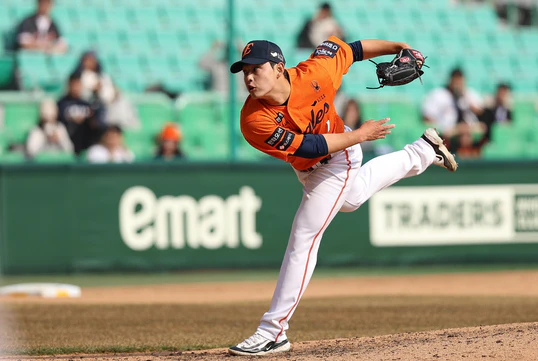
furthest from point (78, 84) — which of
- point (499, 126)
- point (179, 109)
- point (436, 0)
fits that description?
point (436, 0)

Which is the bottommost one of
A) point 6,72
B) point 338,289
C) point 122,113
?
point 338,289

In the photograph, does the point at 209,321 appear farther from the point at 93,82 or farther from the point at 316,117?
the point at 93,82

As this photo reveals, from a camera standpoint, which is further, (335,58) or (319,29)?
(319,29)

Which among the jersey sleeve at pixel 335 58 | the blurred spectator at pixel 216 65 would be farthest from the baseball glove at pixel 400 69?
the blurred spectator at pixel 216 65

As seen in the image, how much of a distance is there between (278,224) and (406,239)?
1659mm

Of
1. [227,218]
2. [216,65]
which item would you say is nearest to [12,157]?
[227,218]

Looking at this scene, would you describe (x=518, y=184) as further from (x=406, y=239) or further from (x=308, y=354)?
(x=308, y=354)

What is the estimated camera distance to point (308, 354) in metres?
5.52

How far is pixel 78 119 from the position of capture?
1158cm

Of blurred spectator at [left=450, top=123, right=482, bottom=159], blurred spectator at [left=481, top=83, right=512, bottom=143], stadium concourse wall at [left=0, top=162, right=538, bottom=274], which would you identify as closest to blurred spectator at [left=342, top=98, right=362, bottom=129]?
stadium concourse wall at [left=0, top=162, right=538, bottom=274]

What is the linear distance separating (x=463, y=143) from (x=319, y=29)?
300cm

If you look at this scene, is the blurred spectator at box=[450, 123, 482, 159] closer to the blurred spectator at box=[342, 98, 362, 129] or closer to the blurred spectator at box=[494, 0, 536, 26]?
the blurred spectator at box=[342, 98, 362, 129]

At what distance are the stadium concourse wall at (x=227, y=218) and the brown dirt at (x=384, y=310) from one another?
0.62 m

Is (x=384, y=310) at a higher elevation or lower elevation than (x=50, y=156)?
lower
